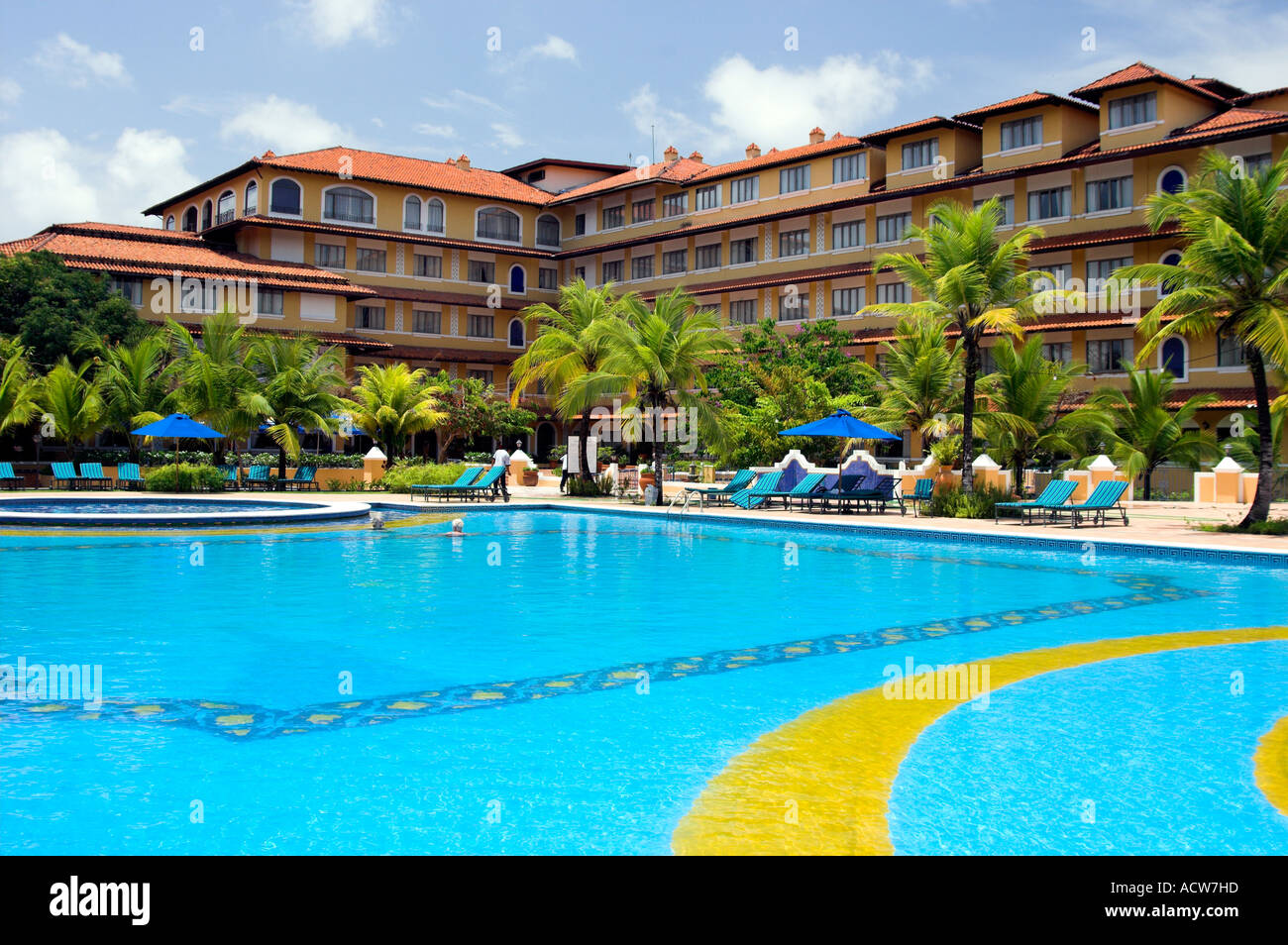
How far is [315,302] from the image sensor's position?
158 feet

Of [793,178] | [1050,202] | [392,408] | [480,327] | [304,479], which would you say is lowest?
[304,479]

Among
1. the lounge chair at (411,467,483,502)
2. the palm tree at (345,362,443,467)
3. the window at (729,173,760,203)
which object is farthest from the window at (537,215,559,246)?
the lounge chair at (411,467,483,502)

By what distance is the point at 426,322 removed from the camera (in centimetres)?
5409

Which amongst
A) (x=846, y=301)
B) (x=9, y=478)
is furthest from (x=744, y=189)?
(x=9, y=478)

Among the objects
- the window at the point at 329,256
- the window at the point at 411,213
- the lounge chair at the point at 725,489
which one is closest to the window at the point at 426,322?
the window at the point at 329,256

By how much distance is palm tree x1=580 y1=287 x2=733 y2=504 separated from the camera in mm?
25938

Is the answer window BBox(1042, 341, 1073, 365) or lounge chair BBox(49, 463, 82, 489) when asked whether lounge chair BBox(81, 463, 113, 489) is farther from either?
window BBox(1042, 341, 1073, 365)

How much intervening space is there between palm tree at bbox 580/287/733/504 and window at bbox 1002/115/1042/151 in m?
20.0

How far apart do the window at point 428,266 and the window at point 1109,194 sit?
101 ft

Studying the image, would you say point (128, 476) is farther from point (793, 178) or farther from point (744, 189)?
point (793, 178)

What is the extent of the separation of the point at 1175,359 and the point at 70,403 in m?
35.3

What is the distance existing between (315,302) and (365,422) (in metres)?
15.3
